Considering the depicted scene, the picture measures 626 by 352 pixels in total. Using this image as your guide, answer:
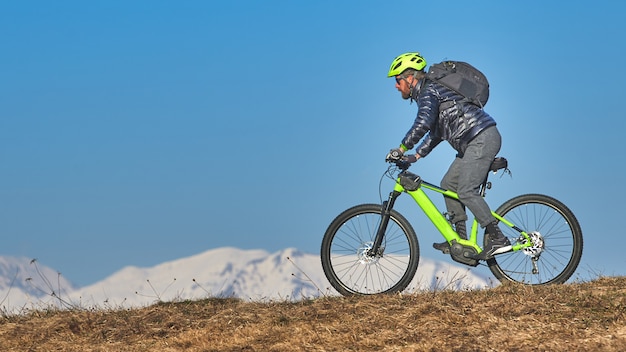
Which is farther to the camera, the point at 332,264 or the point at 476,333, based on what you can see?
the point at 332,264

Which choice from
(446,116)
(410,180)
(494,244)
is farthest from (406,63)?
(494,244)

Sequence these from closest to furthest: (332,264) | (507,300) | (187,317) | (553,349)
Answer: (553,349) → (507,300) → (187,317) → (332,264)

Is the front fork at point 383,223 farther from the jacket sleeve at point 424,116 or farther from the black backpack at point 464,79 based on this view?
the black backpack at point 464,79

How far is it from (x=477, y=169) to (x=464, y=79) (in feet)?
3.78

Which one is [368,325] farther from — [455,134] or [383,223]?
[455,134]

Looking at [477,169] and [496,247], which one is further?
[496,247]

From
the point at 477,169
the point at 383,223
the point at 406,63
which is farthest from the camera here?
the point at 383,223

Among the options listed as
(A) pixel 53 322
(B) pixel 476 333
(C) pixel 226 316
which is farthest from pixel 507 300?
(A) pixel 53 322

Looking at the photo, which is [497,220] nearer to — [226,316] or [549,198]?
[549,198]

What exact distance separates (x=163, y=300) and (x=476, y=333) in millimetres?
4691

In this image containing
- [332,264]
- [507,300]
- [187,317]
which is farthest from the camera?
[332,264]

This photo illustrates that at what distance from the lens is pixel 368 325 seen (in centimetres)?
1045

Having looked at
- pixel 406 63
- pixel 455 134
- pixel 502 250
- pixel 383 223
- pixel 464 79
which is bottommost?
pixel 502 250

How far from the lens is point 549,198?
1259 cm
